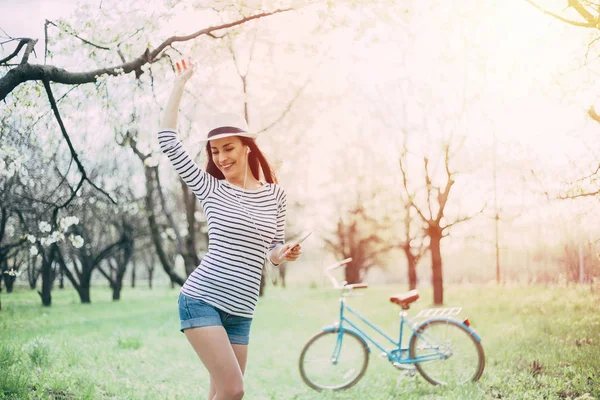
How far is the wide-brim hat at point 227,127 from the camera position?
6.98 feet

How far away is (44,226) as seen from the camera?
423 cm

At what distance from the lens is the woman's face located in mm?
2148

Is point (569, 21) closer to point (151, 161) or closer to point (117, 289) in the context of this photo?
point (151, 161)

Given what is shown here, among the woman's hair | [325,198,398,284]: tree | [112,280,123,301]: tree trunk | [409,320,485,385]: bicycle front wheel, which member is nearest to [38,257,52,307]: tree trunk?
[409,320,485,385]: bicycle front wheel

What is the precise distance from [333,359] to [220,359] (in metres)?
2.01

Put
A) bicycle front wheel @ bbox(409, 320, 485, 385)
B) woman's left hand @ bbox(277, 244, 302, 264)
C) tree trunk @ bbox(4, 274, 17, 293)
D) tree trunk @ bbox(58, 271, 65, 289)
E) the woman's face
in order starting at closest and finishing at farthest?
woman's left hand @ bbox(277, 244, 302, 264) < the woman's face < bicycle front wheel @ bbox(409, 320, 485, 385) < tree trunk @ bbox(4, 274, 17, 293) < tree trunk @ bbox(58, 271, 65, 289)

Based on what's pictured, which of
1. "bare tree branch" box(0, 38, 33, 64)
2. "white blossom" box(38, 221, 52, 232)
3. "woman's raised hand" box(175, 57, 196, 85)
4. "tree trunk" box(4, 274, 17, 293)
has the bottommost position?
"tree trunk" box(4, 274, 17, 293)

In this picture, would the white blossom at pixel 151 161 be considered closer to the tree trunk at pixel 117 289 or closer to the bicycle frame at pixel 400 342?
the bicycle frame at pixel 400 342

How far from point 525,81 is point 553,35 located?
0.47 meters

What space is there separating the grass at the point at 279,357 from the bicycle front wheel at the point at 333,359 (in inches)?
3.5

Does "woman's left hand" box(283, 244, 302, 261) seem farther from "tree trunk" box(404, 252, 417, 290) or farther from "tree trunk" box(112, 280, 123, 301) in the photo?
"tree trunk" box(112, 280, 123, 301)

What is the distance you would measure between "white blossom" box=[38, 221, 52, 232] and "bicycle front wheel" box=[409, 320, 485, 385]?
2606 millimetres

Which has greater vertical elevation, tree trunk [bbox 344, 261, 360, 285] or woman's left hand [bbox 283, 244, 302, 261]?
woman's left hand [bbox 283, 244, 302, 261]

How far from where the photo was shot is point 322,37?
499 centimetres
